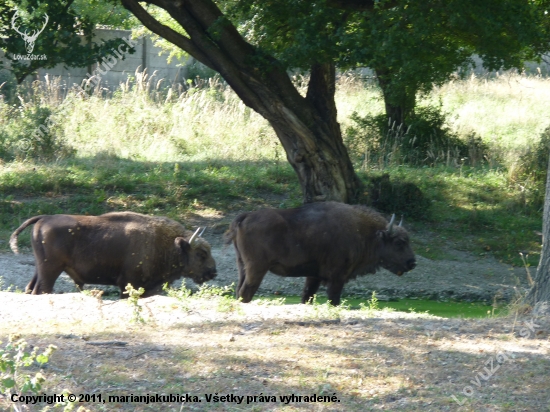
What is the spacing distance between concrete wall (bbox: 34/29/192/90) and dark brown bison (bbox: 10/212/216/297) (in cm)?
1373

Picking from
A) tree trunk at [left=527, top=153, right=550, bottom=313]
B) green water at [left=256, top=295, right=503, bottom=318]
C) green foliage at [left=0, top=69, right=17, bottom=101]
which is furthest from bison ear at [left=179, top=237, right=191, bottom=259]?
green foliage at [left=0, top=69, right=17, bottom=101]

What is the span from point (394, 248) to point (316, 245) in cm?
141

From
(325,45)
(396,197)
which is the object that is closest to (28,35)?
(325,45)

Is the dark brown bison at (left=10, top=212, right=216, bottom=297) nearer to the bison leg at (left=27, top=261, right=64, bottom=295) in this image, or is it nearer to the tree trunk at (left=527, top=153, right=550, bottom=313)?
the bison leg at (left=27, top=261, right=64, bottom=295)

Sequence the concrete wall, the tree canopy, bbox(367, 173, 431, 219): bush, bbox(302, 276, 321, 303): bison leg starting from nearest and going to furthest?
1. bbox(302, 276, 321, 303): bison leg
2. the tree canopy
3. bbox(367, 173, 431, 219): bush
4. the concrete wall

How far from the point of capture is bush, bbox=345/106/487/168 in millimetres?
20156

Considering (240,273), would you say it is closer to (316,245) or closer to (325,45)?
(316,245)

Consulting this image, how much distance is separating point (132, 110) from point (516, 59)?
36.7ft

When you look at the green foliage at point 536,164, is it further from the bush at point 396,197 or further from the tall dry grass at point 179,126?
the bush at point 396,197

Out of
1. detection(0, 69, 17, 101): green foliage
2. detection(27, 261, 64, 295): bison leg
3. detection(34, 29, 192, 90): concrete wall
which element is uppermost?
detection(34, 29, 192, 90): concrete wall

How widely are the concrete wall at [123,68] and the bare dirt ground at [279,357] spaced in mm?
17005

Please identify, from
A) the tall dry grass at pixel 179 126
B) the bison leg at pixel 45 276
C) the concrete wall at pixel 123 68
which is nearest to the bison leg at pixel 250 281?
the bison leg at pixel 45 276

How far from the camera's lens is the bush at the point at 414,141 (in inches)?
794

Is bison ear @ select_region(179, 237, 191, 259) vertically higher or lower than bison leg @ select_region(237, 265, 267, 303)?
higher
